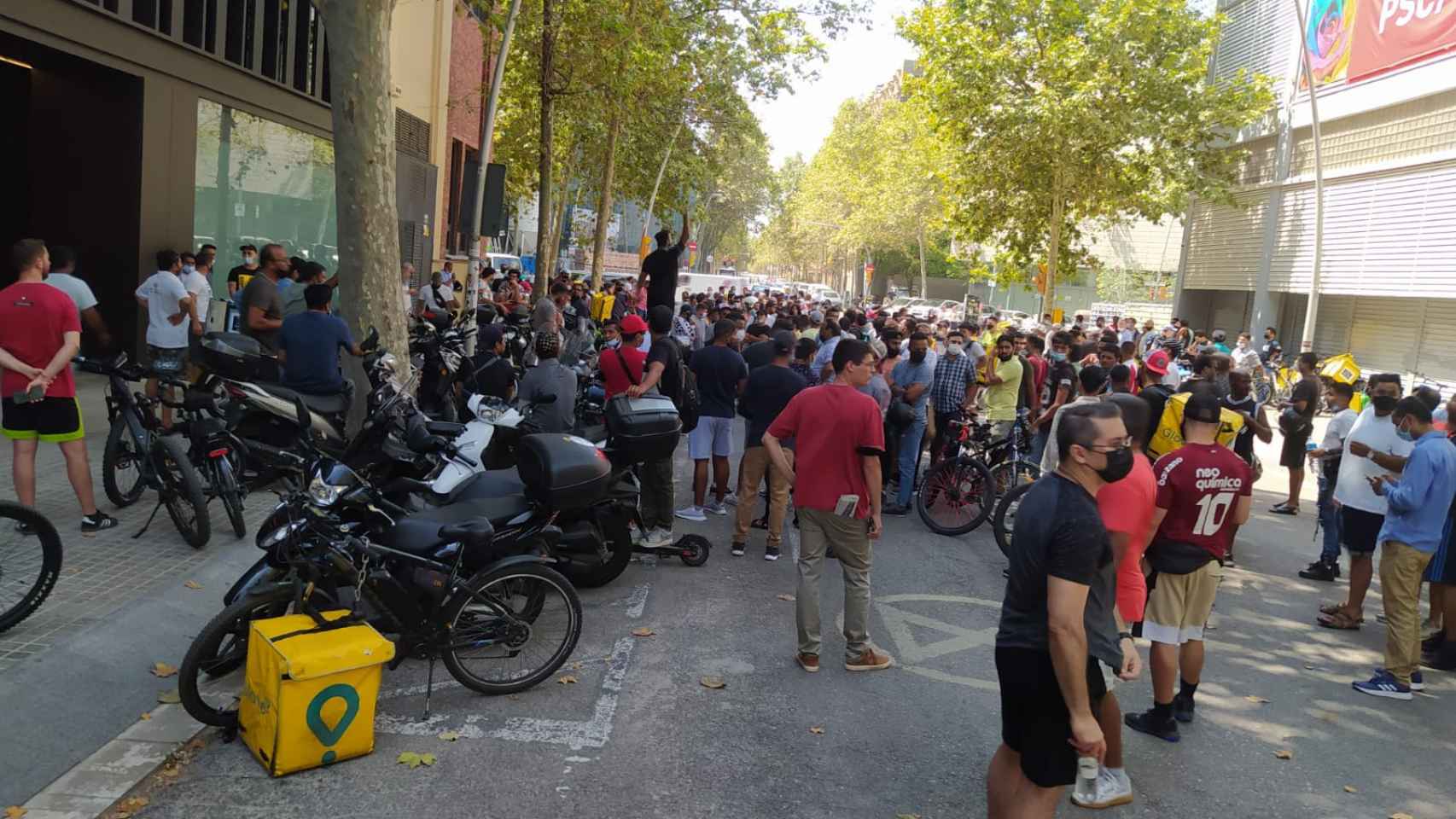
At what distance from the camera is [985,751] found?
5.10m

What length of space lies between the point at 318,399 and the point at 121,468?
1.40 m

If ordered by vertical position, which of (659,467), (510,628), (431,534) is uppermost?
(431,534)

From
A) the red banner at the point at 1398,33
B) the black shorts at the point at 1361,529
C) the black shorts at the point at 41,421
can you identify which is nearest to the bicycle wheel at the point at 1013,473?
the black shorts at the point at 1361,529

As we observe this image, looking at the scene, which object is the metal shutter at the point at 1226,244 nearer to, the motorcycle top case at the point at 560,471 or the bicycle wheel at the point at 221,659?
the motorcycle top case at the point at 560,471

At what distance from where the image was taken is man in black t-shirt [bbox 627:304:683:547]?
816 centimetres

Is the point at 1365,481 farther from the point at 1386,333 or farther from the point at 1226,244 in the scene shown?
the point at 1226,244

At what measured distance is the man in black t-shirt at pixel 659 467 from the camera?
26.8ft

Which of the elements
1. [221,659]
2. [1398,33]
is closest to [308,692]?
[221,659]

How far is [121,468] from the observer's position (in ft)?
25.0

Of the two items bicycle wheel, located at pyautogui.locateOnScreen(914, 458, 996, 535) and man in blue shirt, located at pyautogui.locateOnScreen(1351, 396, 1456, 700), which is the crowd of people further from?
bicycle wheel, located at pyautogui.locateOnScreen(914, 458, 996, 535)

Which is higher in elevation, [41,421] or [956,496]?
[41,421]

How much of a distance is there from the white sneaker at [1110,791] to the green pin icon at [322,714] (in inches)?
121

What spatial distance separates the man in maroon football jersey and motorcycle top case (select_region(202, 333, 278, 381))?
592 cm

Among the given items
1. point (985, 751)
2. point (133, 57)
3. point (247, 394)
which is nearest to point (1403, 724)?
point (985, 751)
